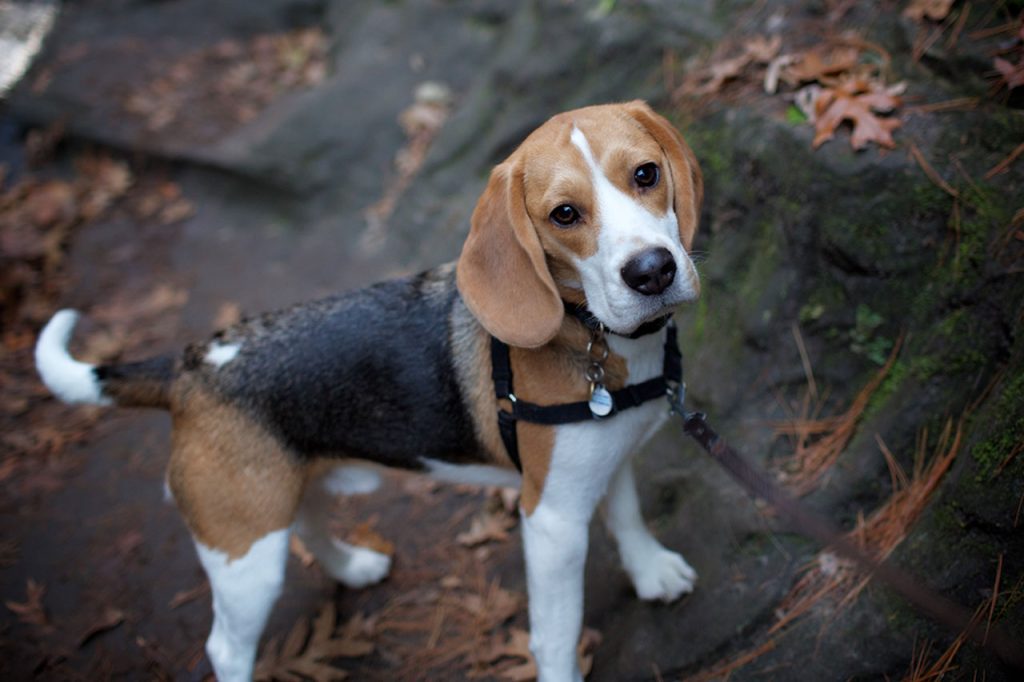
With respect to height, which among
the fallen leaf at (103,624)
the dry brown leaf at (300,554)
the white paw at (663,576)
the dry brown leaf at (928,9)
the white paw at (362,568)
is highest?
the dry brown leaf at (928,9)

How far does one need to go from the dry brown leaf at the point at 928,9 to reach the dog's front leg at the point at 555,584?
2.98 meters

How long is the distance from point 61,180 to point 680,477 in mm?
8012

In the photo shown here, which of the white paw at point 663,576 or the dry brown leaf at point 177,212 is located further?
the dry brown leaf at point 177,212

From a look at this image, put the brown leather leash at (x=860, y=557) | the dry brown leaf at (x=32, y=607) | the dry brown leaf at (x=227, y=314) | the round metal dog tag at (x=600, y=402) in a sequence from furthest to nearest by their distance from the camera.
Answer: the dry brown leaf at (x=227, y=314) < the dry brown leaf at (x=32, y=607) < the round metal dog tag at (x=600, y=402) < the brown leather leash at (x=860, y=557)

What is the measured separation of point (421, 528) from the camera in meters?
4.59

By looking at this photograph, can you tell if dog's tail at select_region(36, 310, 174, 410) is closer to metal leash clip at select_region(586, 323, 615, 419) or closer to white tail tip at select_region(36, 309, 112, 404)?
white tail tip at select_region(36, 309, 112, 404)

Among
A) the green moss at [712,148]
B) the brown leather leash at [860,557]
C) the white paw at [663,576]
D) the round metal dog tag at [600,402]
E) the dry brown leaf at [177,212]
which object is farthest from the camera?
the dry brown leaf at [177,212]

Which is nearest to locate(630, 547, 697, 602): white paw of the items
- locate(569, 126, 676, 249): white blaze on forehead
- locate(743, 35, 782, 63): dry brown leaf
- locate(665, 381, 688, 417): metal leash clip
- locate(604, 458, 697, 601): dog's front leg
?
locate(604, 458, 697, 601): dog's front leg

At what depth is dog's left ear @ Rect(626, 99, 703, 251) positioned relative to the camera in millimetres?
2676

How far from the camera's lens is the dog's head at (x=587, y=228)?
2422mm

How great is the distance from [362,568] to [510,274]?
2.33 meters

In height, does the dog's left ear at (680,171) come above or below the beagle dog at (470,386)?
above

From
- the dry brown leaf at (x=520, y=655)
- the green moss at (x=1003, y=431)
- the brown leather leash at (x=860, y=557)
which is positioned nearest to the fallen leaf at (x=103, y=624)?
the dry brown leaf at (x=520, y=655)

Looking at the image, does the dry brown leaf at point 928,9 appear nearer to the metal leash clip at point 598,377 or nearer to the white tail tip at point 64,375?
the metal leash clip at point 598,377
